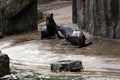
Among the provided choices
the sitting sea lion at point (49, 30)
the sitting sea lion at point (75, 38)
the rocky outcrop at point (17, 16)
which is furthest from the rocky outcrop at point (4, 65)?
the rocky outcrop at point (17, 16)

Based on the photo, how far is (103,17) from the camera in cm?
1571

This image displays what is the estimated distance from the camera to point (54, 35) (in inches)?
682

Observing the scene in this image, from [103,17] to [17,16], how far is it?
18.2ft

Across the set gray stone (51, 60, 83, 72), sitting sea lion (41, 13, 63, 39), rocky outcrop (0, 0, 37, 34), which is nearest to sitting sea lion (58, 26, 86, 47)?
sitting sea lion (41, 13, 63, 39)

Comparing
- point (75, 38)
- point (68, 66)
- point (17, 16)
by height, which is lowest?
point (68, 66)

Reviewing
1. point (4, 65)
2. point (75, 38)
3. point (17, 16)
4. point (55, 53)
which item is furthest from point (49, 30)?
point (4, 65)

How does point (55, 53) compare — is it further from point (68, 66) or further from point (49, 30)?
point (49, 30)

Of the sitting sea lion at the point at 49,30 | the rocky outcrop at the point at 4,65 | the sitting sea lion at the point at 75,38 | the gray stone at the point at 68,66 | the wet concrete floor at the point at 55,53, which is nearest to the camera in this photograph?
the gray stone at the point at 68,66

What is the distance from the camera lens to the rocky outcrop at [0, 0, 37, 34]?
19.1 m

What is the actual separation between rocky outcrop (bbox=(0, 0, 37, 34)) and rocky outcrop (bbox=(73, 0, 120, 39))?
3.45 m

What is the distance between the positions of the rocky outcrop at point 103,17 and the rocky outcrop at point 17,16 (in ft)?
11.3

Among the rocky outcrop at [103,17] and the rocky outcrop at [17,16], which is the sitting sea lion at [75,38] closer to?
the rocky outcrop at [103,17]

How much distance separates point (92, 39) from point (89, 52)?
88.4 inches

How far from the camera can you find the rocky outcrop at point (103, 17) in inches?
599
